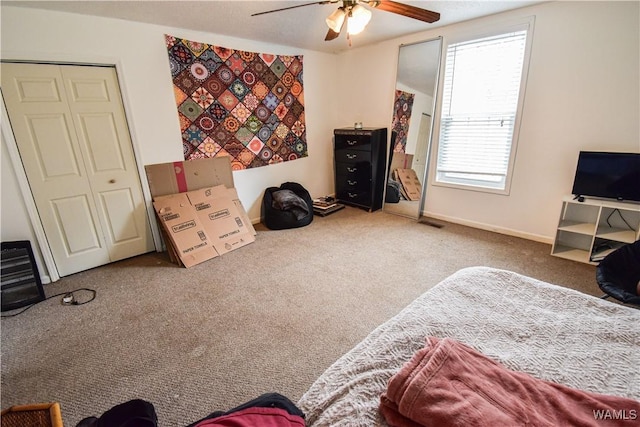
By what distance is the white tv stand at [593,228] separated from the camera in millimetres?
2566

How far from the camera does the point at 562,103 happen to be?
2818 mm

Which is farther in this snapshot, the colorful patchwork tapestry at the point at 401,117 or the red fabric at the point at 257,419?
the colorful patchwork tapestry at the point at 401,117

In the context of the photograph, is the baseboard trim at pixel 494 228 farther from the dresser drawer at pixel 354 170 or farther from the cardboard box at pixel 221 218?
the cardboard box at pixel 221 218

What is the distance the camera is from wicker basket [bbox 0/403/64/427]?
29.0 inches

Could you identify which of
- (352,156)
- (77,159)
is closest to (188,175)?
(77,159)

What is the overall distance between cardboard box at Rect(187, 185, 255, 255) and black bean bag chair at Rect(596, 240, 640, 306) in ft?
10.0

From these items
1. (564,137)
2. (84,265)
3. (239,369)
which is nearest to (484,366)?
(239,369)

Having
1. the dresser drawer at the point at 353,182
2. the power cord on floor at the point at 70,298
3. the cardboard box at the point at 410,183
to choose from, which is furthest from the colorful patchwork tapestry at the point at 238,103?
the power cord on floor at the point at 70,298

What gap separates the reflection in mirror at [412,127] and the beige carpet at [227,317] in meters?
0.79

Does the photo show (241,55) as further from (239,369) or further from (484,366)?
(484,366)

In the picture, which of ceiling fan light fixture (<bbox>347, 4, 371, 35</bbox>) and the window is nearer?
ceiling fan light fixture (<bbox>347, 4, 371, 35</bbox>)

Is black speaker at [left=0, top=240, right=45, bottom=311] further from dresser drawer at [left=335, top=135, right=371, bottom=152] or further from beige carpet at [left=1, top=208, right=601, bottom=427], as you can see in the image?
dresser drawer at [left=335, top=135, right=371, bottom=152]

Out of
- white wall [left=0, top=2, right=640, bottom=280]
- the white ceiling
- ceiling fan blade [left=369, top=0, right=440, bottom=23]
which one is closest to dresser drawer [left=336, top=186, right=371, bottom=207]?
white wall [left=0, top=2, right=640, bottom=280]

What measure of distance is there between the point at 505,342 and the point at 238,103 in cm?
357
